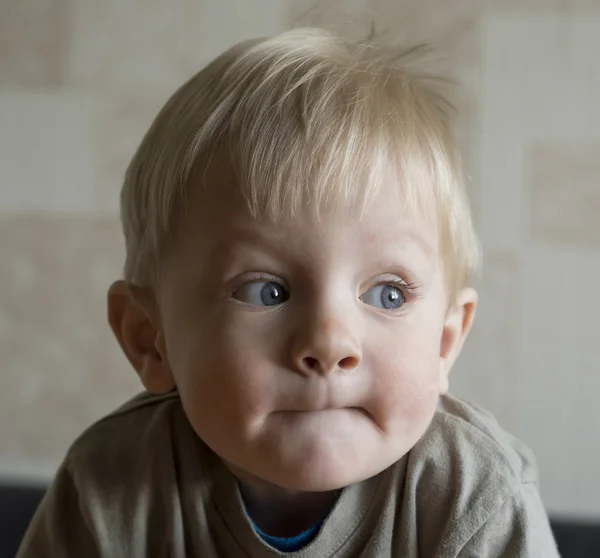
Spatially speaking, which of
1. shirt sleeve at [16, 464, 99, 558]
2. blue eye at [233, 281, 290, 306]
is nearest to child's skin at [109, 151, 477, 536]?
blue eye at [233, 281, 290, 306]

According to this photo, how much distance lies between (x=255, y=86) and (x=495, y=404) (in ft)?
2.21

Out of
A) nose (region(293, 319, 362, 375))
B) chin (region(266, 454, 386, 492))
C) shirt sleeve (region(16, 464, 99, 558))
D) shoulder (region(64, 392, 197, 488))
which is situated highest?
nose (region(293, 319, 362, 375))

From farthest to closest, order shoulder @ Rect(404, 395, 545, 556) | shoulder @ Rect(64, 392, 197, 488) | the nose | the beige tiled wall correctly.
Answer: the beige tiled wall < shoulder @ Rect(64, 392, 197, 488) < shoulder @ Rect(404, 395, 545, 556) < the nose

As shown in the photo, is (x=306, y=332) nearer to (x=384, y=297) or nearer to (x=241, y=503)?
(x=384, y=297)

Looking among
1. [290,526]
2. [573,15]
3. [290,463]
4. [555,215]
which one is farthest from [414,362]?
[573,15]

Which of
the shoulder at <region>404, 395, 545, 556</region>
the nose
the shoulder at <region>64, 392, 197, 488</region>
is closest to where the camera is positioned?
the nose

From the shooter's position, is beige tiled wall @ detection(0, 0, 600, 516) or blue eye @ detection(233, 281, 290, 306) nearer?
blue eye @ detection(233, 281, 290, 306)

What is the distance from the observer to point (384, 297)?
0.66m

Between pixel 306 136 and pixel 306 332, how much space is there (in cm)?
15

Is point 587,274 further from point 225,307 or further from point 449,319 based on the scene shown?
point 225,307

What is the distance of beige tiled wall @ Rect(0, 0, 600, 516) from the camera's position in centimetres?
113

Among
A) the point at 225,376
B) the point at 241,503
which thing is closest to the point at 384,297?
the point at 225,376

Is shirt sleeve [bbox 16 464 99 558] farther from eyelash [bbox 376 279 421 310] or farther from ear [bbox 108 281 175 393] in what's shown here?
eyelash [bbox 376 279 421 310]

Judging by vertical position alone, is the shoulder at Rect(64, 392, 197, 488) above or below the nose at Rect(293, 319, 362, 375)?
below
